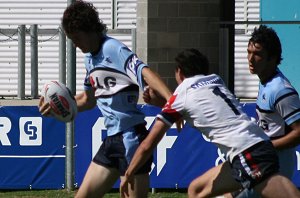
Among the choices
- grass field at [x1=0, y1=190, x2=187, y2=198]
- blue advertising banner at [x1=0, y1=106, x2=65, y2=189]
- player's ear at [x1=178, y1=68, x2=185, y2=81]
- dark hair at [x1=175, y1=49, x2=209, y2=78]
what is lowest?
grass field at [x1=0, y1=190, x2=187, y2=198]

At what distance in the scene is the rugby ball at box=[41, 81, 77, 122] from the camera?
800cm

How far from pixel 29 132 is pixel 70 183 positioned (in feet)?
2.50

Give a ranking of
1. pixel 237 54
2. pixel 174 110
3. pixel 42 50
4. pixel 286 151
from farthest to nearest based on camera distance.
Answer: pixel 42 50 → pixel 237 54 → pixel 286 151 → pixel 174 110

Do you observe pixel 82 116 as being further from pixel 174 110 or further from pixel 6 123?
pixel 174 110

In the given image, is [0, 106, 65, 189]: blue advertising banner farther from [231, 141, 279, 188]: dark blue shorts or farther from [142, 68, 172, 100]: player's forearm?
[231, 141, 279, 188]: dark blue shorts

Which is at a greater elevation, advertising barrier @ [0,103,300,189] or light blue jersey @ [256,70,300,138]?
light blue jersey @ [256,70,300,138]

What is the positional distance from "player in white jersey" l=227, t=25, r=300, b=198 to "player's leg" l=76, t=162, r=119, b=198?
994 millimetres

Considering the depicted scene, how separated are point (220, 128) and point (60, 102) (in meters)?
1.64

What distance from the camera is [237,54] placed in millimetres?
20719

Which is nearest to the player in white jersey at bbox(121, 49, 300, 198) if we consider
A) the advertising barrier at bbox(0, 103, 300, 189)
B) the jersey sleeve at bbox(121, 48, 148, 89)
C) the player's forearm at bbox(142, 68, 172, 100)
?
the player's forearm at bbox(142, 68, 172, 100)

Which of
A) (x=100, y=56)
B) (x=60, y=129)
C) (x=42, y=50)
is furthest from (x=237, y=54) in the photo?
(x=100, y=56)

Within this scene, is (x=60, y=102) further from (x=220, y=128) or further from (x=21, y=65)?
(x=21, y=65)

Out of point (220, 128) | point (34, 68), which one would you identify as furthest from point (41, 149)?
point (34, 68)

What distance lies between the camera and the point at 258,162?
271 inches
